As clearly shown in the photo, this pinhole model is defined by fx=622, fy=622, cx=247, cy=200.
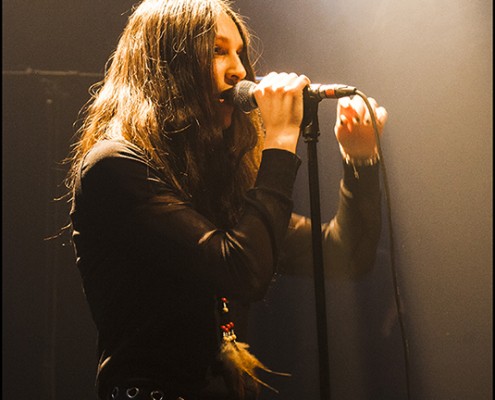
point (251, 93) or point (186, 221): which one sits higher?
point (251, 93)

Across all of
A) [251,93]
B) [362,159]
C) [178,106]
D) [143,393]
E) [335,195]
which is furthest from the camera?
[335,195]

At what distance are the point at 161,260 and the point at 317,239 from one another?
0.25m

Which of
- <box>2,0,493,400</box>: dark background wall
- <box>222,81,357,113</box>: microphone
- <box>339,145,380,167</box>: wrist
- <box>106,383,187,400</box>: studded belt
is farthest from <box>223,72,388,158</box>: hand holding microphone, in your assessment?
<box>2,0,493,400</box>: dark background wall

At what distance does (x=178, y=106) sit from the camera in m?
1.20

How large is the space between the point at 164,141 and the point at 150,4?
0.34 metres

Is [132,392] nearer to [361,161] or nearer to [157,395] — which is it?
[157,395]

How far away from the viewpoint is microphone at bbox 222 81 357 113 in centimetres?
103

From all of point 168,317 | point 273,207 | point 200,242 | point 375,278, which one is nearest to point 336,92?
point 273,207

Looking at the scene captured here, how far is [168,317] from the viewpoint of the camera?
1016 mm

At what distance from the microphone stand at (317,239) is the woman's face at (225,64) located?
230 mm

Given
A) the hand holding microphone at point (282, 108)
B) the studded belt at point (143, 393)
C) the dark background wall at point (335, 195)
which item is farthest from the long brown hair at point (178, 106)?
the dark background wall at point (335, 195)

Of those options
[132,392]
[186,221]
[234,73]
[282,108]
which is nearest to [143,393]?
[132,392]

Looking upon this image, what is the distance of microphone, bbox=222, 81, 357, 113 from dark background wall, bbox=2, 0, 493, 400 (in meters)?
0.80

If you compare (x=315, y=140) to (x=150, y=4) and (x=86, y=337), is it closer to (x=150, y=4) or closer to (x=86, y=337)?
(x=150, y=4)
